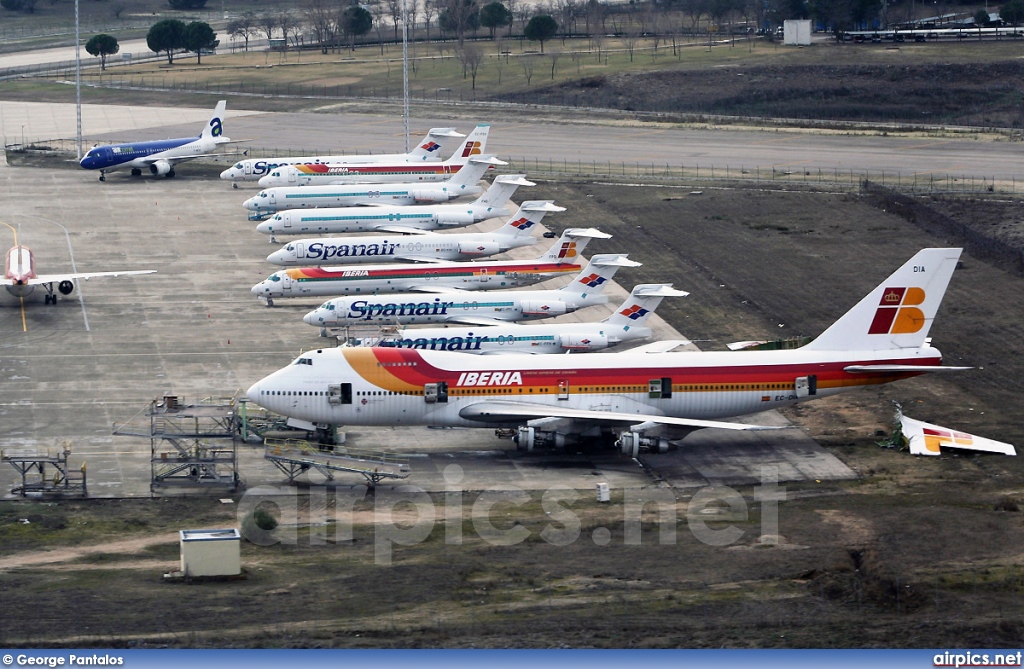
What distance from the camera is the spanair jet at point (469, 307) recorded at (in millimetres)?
99750

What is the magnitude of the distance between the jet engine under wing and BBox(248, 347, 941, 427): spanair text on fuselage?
0.25 meters

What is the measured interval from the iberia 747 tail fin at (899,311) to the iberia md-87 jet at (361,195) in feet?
206

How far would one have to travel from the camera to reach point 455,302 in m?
99.9

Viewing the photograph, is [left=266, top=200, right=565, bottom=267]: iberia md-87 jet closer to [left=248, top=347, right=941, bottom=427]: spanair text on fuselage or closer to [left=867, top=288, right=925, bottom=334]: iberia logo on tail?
[left=248, top=347, right=941, bottom=427]: spanair text on fuselage

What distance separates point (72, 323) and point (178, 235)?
3034cm

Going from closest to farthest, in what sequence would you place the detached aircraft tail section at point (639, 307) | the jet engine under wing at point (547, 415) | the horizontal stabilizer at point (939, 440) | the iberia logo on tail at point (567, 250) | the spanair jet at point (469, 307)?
the jet engine under wing at point (547, 415), the horizontal stabilizer at point (939, 440), the detached aircraft tail section at point (639, 307), the spanair jet at point (469, 307), the iberia logo on tail at point (567, 250)

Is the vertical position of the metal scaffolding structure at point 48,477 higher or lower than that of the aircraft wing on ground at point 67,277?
→ lower

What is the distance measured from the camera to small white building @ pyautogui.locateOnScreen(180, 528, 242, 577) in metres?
59.6

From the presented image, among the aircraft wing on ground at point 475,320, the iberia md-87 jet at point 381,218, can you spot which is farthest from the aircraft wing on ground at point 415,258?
the aircraft wing on ground at point 475,320

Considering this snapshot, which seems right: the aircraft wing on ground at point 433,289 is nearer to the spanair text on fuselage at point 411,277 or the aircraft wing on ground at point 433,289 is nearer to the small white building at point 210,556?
the spanair text on fuselage at point 411,277

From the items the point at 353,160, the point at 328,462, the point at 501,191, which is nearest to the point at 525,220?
the point at 501,191

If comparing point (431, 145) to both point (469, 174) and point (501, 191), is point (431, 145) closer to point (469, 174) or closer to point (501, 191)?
point (469, 174)

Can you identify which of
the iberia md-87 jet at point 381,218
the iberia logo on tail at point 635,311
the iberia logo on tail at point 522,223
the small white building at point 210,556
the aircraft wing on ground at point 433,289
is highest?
the iberia logo on tail at point 522,223

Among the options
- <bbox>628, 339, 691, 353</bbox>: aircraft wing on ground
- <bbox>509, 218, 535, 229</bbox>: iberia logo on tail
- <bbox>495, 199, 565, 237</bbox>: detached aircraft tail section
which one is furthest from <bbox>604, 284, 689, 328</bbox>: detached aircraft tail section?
<bbox>509, 218, 535, 229</bbox>: iberia logo on tail
